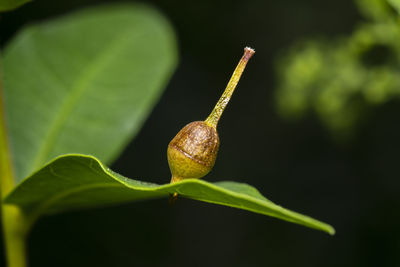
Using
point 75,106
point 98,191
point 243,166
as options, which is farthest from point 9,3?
point 243,166

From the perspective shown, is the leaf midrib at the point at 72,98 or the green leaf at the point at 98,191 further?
the leaf midrib at the point at 72,98

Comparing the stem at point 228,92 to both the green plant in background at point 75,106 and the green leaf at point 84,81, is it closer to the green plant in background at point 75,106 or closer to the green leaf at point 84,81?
the green plant in background at point 75,106

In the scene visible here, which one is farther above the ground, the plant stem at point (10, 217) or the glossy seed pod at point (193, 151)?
the glossy seed pod at point (193, 151)

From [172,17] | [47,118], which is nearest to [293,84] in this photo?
[47,118]

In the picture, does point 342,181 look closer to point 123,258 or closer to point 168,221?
point 168,221

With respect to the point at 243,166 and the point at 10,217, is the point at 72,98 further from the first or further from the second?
the point at 243,166

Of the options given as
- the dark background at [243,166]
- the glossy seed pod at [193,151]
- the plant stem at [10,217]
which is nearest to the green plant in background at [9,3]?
the plant stem at [10,217]
